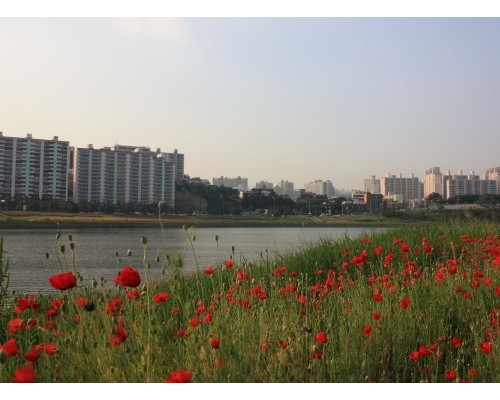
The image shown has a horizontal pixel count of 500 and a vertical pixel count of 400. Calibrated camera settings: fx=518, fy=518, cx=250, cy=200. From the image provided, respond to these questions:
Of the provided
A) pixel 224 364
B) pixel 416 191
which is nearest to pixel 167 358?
pixel 224 364

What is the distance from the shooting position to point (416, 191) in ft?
167

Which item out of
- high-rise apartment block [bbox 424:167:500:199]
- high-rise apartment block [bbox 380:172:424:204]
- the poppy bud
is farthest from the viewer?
high-rise apartment block [bbox 380:172:424:204]

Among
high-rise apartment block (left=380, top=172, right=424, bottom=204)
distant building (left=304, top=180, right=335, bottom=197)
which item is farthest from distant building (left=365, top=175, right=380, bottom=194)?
distant building (left=304, top=180, right=335, bottom=197)

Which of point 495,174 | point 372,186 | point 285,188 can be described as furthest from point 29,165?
point 285,188

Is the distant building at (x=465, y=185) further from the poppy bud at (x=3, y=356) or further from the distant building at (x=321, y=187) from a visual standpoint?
the distant building at (x=321, y=187)

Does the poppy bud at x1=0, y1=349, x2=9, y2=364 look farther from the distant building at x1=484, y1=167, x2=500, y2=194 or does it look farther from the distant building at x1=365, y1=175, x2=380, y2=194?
the distant building at x1=365, y1=175, x2=380, y2=194

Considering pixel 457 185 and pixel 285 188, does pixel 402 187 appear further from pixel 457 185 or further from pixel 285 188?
pixel 285 188

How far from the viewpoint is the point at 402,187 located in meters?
55.0

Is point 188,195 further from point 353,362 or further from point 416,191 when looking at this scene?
point 353,362

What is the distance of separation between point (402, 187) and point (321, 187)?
170 feet

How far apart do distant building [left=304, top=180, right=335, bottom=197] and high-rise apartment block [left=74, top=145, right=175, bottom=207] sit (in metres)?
32.4

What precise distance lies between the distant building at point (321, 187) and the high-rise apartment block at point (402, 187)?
37.6 metres

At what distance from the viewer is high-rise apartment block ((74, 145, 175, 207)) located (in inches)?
2940
